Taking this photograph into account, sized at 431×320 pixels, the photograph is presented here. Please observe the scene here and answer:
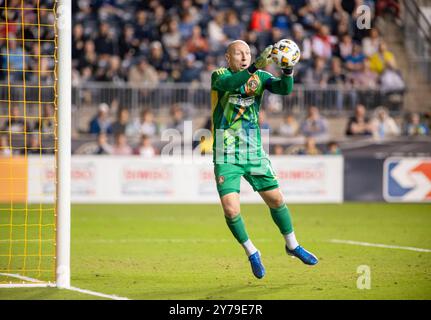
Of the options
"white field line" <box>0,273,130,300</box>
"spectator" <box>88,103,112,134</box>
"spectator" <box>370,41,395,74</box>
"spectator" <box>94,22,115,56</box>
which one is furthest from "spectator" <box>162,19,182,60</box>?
"white field line" <box>0,273,130,300</box>

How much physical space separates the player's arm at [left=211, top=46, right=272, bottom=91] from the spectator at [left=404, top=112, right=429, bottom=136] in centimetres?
1344

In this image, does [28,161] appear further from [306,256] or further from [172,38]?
[306,256]

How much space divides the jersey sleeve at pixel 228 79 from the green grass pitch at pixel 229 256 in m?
1.95

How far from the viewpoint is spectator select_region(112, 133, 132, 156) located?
18.8 m

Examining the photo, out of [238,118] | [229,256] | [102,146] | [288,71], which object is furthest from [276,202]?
[102,146]

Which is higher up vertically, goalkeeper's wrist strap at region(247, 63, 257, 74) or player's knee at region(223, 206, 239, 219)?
goalkeeper's wrist strap at region(247, 63, 257, 74)

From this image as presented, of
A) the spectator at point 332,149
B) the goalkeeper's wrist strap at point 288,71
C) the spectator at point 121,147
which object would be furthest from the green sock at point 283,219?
the spectator at point 332,149

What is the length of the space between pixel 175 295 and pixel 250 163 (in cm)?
165

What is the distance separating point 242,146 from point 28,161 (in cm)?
1022

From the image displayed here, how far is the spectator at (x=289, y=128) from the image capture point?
2019cm

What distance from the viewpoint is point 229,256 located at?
1032cm

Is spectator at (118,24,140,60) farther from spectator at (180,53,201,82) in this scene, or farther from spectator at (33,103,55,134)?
spectator at (33,103,55,134)

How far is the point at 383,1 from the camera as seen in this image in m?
23.0
